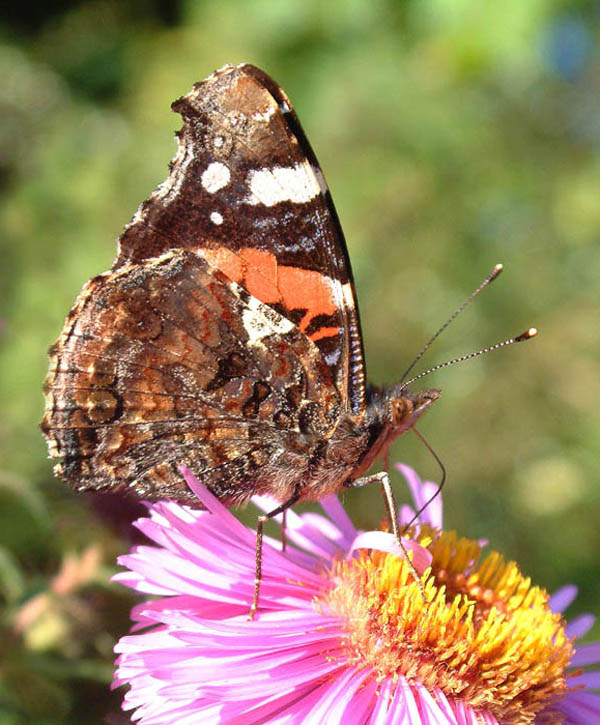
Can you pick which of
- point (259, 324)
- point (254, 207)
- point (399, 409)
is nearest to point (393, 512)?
point (399, 409)

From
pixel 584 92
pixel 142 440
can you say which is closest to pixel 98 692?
pixel 142 440

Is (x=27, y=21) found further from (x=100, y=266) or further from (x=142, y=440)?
(x=142, y=440)

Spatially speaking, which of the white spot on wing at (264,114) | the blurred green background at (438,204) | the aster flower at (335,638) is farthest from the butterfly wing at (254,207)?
the blurred green background at (438,204)

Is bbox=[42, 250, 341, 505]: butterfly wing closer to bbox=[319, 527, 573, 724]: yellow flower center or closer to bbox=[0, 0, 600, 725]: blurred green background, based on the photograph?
bbox=[319, 527, 573, 724]: yellow flower center

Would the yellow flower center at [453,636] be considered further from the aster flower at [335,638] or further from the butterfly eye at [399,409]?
the butterfly eye at [399,409]

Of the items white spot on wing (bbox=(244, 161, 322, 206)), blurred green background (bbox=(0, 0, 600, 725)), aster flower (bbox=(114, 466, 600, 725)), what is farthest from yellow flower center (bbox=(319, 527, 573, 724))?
blurred green background (bbox=(0, 0, 600, 725))

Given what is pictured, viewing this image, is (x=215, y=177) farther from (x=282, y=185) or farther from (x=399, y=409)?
(x=399, y=409)

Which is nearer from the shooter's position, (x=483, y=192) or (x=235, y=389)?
(x=235, y=389)
